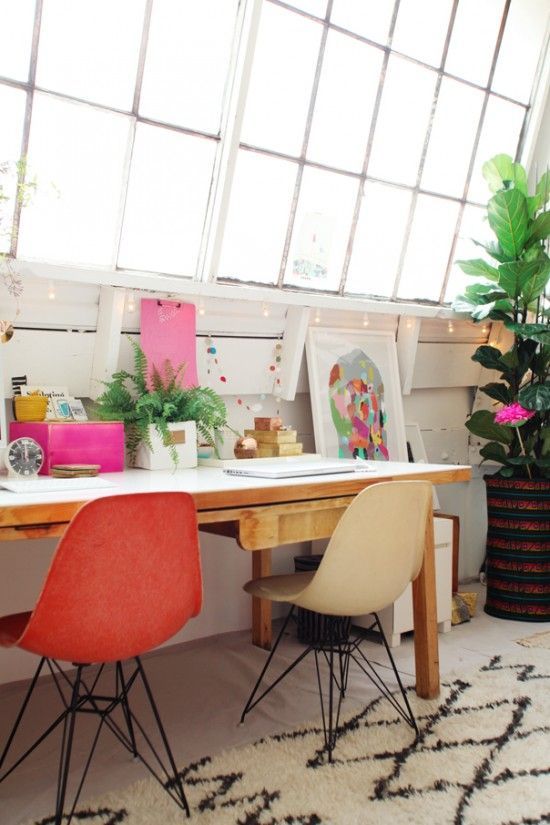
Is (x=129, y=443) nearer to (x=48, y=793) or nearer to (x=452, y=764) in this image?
(x=48, y=793)

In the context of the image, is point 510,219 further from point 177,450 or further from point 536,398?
point 177,450

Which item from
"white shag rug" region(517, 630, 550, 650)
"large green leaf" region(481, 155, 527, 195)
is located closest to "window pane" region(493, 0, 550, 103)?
"large green leaf" region(481, 155, 527, 195)

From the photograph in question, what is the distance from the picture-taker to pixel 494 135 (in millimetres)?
4801

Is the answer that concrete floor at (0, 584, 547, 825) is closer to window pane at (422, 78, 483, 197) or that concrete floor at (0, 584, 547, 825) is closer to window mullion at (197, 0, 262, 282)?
window mullion at (197, 0, 262, 282)

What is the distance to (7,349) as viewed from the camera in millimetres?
2963

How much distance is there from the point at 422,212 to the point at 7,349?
2.47 m

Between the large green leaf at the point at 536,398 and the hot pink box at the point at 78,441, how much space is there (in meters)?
2.04

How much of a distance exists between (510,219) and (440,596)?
1801mm

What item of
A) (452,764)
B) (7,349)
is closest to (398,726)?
(452,764)

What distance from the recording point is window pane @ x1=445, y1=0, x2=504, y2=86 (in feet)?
14.4

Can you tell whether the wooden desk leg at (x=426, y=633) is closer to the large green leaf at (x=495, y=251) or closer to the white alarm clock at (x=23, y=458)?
the white alarm clock at (x=23, y=458)

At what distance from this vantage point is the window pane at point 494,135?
4730mm

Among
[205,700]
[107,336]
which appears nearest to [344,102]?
[107,336]

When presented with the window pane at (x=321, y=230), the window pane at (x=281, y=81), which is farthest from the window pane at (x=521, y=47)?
the window pane at (x=281, y=81)
